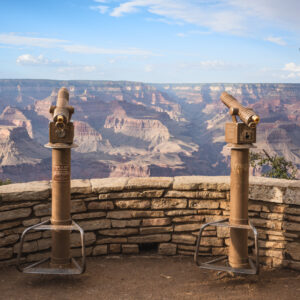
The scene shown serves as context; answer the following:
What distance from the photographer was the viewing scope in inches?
133

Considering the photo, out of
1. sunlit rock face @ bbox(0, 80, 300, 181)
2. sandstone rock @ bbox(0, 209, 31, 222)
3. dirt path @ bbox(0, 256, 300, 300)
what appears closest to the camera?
dirt path @ bbox(0, 256, 300, 300)

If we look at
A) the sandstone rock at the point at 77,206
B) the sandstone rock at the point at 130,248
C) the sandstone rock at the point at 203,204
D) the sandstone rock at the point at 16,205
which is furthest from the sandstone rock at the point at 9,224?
the sandstone rock at the point at 203,204

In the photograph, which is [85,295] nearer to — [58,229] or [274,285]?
[58,229]

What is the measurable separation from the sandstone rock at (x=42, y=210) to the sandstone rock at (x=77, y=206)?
0.76ft

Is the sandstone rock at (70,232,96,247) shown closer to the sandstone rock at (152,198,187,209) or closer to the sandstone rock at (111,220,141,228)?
the sandstone rock at (111,220,141,228)

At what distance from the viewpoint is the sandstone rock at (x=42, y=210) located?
3824 millimetres

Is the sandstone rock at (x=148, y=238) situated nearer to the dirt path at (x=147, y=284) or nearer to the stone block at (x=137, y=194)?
the dirt path at (x=147, y=284)

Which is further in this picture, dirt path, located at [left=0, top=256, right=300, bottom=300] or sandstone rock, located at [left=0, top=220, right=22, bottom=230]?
sandstone rock, located at [left=0, top=220, right=22, bottom=230]

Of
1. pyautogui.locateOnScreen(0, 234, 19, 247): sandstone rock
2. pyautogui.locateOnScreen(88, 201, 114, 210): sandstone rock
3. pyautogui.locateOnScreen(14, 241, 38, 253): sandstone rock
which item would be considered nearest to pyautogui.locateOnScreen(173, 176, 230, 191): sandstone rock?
pyautogui.locateOnScreen(88, 201, 114, 210): sandstone rock

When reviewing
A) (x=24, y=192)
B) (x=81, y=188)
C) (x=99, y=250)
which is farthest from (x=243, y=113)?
(x=24, y=192)

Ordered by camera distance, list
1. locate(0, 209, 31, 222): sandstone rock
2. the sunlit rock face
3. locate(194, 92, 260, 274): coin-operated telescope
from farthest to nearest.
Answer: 1. the sunlit rock face
2. locate(0, 209, 31, 222): sandstone rock
3. locate(194, 92, 260, 274): coin-operated telescope

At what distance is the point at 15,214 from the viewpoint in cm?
375

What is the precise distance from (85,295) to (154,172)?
2823 inches

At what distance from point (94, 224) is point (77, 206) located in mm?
260
